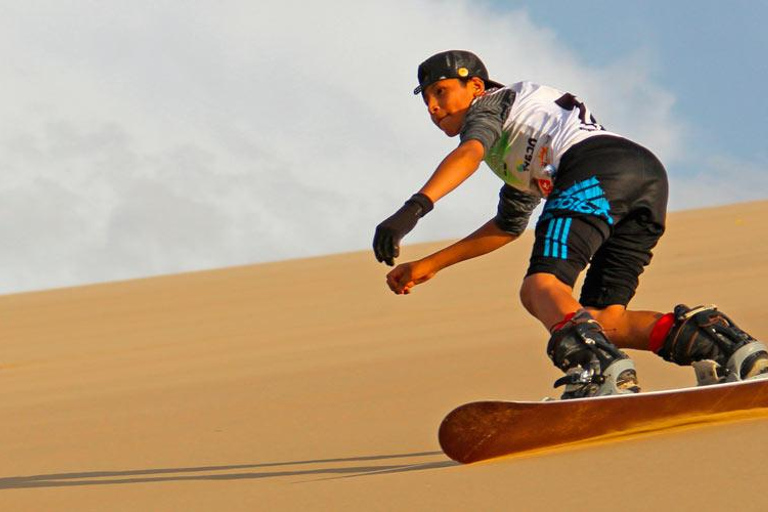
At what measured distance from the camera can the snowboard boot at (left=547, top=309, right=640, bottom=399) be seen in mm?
4664

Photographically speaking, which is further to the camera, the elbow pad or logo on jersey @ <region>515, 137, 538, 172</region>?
the elbow pad

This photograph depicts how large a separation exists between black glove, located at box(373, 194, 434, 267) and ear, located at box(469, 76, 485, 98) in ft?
2.82

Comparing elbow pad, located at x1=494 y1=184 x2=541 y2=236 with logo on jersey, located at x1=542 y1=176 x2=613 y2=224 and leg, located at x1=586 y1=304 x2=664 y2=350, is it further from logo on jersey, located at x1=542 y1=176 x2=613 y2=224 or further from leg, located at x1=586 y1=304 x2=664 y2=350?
logo on jersey, located at x1=542 y1=176 x2=613 y2=224

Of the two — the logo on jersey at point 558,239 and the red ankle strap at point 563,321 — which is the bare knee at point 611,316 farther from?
the red ankle strap at point 563,321

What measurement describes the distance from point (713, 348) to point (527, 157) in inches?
40.3

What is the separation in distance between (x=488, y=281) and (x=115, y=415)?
9043mm

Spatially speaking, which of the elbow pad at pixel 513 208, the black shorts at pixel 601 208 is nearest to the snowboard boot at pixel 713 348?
the black shorts at pixel 601 208

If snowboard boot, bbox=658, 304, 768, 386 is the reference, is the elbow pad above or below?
above

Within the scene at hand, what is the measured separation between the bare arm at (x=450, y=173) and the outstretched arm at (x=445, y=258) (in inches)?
22.7

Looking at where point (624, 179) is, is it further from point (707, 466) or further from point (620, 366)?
point (707, 466)

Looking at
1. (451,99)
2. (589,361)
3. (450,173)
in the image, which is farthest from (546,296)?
(451,99)

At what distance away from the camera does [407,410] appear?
719 centimetres

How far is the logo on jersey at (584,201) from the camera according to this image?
4.98 meters

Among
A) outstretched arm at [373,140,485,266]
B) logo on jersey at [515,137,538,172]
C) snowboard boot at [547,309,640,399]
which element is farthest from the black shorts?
outstretched arm at [373,140,485,266]
